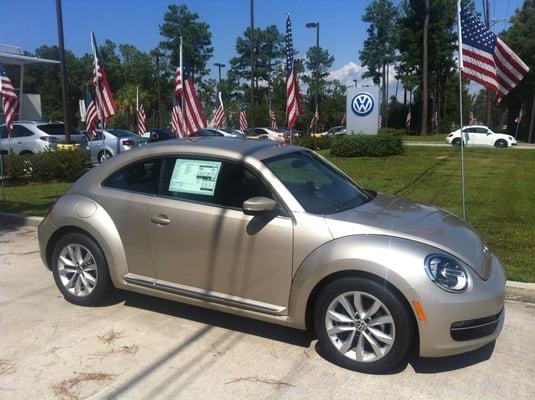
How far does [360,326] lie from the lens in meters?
3.73

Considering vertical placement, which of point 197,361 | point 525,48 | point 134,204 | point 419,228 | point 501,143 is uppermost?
point 525,48

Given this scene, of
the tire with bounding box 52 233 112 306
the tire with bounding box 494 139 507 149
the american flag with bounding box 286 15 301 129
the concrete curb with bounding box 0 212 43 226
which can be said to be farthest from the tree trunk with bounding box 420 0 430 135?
the tire with bounding box 52 233 112 306

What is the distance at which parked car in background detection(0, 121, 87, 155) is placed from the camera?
59.0ft

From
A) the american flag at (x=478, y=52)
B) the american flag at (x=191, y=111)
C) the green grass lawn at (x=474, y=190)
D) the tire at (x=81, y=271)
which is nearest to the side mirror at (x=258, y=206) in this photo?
the tire at (x=81, y=271)

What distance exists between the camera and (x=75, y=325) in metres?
4.59

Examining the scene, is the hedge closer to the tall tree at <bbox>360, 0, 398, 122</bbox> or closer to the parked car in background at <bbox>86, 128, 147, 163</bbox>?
the parked car in background at <bbox>86, 128, 147, 163</bbox>

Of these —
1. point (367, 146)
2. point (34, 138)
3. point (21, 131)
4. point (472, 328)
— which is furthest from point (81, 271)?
point (367, 146)

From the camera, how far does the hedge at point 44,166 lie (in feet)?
44.5

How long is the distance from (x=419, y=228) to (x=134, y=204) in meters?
2.40

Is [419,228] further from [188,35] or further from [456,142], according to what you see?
[188,35]

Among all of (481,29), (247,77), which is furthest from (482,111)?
(481,29)

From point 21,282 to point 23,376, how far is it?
2324 millimetres

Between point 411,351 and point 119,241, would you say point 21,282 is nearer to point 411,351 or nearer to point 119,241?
point 119,241

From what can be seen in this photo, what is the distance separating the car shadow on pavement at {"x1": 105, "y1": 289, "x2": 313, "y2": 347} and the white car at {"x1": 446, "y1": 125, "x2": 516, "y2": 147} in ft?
97.8
